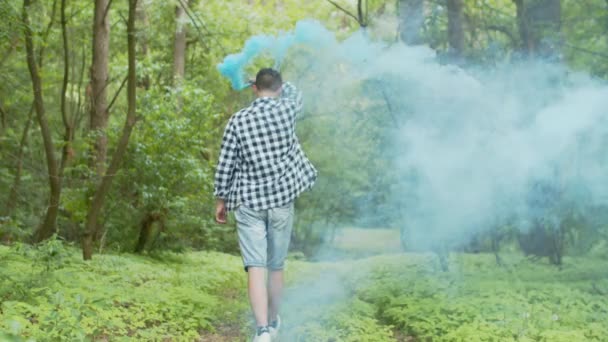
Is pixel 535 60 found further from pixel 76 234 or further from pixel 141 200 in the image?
pixel 76 234

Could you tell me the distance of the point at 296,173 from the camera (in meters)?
4.85

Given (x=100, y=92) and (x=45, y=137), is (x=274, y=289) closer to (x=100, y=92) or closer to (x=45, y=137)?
(x=45, y=137)

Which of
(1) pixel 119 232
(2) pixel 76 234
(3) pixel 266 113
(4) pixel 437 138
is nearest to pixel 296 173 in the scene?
(3) pixel 266 113

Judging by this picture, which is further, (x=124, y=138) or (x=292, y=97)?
(x=124, y=138)

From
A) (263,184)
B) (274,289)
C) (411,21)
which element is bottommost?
(274,289)

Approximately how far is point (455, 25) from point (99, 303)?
6408mm

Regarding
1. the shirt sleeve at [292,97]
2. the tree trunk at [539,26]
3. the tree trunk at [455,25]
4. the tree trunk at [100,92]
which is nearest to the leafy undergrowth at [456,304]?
the shirt sleeve at [292,97]

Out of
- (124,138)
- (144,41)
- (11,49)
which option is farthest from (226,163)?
(144,41)

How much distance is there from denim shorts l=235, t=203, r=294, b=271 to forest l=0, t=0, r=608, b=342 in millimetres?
737

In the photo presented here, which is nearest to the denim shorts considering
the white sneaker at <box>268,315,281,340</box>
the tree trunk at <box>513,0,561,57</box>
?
the white sneaker at <box>268,315,281,340</box>

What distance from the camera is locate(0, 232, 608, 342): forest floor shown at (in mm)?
4656

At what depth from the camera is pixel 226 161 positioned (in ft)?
15.5

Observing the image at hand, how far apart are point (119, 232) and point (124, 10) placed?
579 cm

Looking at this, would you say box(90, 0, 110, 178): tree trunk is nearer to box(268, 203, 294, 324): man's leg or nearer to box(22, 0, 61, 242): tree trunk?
box(22, 0, 61, 242): tree trunk
